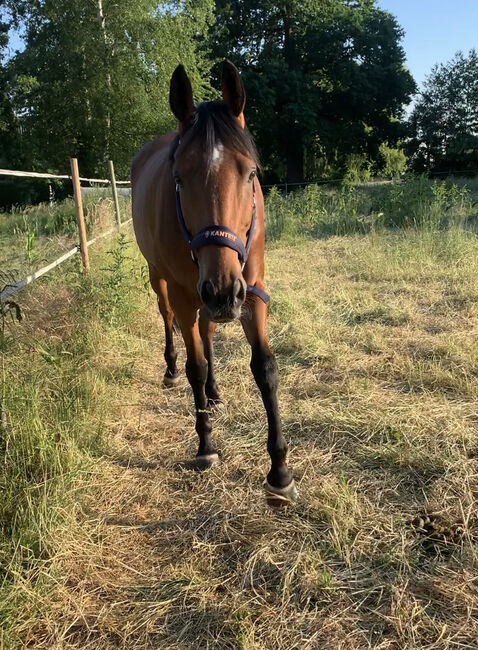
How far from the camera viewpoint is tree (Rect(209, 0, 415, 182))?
24.4m

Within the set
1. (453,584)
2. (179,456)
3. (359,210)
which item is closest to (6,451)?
(179,456)

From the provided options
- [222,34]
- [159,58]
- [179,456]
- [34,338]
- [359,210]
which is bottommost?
[179,456]

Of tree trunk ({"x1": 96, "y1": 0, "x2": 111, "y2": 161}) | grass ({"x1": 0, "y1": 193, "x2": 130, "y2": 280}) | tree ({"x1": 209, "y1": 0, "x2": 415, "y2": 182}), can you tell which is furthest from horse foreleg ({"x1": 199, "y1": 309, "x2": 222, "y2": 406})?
tree ({"x1": 209, "y1": 0, "x2": 415, "y2": 182})

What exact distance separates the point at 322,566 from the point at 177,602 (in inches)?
22.4

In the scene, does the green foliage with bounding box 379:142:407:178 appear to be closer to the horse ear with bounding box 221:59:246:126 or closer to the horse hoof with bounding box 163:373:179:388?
the horse hoof with bounding box 163:373:179:388

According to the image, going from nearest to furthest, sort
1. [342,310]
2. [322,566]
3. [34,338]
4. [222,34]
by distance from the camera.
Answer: [322,566] < [34,338] < [342,310] < [222,34]

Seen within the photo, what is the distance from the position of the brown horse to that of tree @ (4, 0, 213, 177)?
1520cm

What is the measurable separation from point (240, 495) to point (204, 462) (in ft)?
1.12

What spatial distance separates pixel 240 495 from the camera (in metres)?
2.13

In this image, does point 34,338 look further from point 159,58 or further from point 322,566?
point 159,58

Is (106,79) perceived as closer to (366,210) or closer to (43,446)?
(366,210)

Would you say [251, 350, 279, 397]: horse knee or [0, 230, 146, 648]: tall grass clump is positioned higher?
[251, 350, 279, 397]: horse knee

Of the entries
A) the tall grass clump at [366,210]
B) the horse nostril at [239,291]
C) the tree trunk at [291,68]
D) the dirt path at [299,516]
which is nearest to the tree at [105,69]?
the tall grass clump at [366,210]

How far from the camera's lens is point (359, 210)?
36.1 ft
